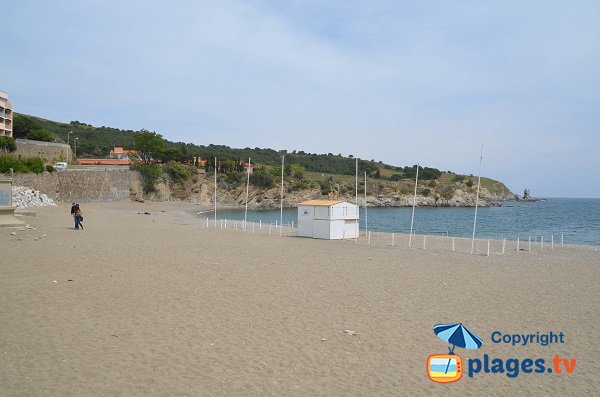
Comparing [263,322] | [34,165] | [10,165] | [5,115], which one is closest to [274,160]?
[5,115]

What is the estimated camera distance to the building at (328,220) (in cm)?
2834

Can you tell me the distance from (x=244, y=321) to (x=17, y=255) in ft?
33.2

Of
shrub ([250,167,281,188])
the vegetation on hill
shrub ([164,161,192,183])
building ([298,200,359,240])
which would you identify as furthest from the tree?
building ([298,200,359,240])

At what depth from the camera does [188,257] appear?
1705 centimetres

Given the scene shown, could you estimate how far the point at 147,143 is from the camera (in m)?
86.4

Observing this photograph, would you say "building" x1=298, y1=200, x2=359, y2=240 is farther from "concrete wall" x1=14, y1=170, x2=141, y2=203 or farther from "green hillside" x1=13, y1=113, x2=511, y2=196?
"green hillside" x1=13, y1=113, x2=511, y2=196

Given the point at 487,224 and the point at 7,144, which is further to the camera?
the point at 487,224

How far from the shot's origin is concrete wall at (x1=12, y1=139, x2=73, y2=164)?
60981mm

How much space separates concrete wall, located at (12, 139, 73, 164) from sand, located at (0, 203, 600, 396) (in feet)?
168

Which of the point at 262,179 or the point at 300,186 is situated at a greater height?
the point at 262,179

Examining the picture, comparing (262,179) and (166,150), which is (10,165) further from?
(262,179)

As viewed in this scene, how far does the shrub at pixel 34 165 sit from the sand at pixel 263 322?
45.2m

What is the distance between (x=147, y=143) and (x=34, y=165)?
99.0 ft

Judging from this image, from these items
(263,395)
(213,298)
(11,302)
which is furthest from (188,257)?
(263,395)
